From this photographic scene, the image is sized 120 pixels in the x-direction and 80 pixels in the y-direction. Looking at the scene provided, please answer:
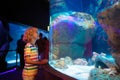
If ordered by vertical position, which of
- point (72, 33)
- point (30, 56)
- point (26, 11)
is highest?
point (26, 11)

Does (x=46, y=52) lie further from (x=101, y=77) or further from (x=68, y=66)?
(x=101, y=77)

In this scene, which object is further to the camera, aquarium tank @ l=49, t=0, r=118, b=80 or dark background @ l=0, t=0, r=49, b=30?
dark background @ l=0, t=0, r=49, b=30

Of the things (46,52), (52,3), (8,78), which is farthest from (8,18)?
(46,52)

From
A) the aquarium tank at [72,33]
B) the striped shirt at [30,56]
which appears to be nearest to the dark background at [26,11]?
the aquarium tank at [72,33]

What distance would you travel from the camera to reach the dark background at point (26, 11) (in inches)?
421

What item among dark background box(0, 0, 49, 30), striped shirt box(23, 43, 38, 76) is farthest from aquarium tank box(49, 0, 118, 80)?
dark background box(0, 0, 49, 30)

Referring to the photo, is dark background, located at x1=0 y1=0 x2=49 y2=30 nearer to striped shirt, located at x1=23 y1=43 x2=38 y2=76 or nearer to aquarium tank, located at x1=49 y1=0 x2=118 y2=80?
aquarium tank, located at x1=49 y1=0 x2=118 y2=80

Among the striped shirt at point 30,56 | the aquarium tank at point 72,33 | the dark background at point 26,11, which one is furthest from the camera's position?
the dark background at point 26,11

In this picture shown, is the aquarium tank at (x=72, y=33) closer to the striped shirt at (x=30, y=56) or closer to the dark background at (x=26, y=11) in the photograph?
the striped shirt at (x=30, y=56)

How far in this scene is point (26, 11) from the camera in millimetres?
11953

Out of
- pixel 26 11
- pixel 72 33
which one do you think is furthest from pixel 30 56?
pixel 26 11

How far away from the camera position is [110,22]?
307 centimetres

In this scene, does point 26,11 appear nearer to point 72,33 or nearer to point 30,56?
point 72,33

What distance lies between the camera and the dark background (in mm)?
10704
